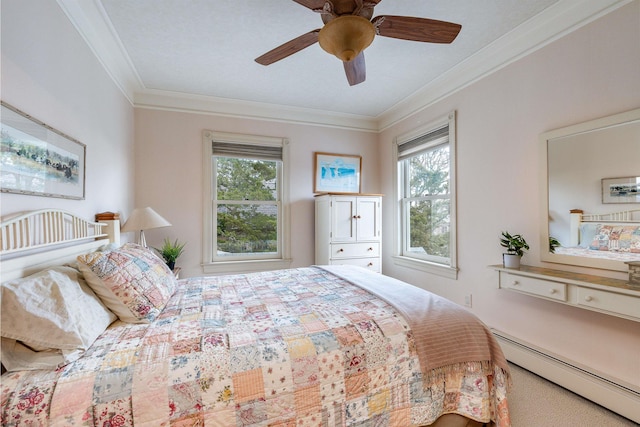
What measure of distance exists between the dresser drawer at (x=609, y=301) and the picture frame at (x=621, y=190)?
588 millimetres

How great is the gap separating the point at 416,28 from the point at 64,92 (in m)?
2.11

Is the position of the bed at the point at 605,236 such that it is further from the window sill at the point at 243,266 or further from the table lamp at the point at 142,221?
the table lamp at the point at 142,221

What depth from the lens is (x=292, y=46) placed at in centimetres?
179

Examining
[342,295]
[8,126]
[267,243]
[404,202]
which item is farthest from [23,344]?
[404,202]

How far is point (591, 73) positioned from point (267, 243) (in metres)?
3.41

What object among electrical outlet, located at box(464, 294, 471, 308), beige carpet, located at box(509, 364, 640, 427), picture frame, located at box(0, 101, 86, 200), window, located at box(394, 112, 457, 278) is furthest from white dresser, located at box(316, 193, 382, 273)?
picture frame, located at box(0, 101, 86, 200)

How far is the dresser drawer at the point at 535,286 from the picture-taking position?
186 centimetres

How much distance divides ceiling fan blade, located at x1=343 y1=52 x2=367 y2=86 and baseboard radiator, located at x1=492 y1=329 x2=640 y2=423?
2.40 metres

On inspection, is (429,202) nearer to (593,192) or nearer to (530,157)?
(530,157)

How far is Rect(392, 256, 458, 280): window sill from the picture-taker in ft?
9.75

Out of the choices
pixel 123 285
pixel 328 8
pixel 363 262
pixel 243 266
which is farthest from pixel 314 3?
pixel 243 266

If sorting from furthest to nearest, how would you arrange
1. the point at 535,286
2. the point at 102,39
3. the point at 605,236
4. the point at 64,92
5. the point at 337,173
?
the point at 337,173 < the point at 102,39 < the point at 535,286 < the point at 605,236 < the point at 64,92

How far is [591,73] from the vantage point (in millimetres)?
1888

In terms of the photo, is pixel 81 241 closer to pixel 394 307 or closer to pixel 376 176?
pixel 394 307
